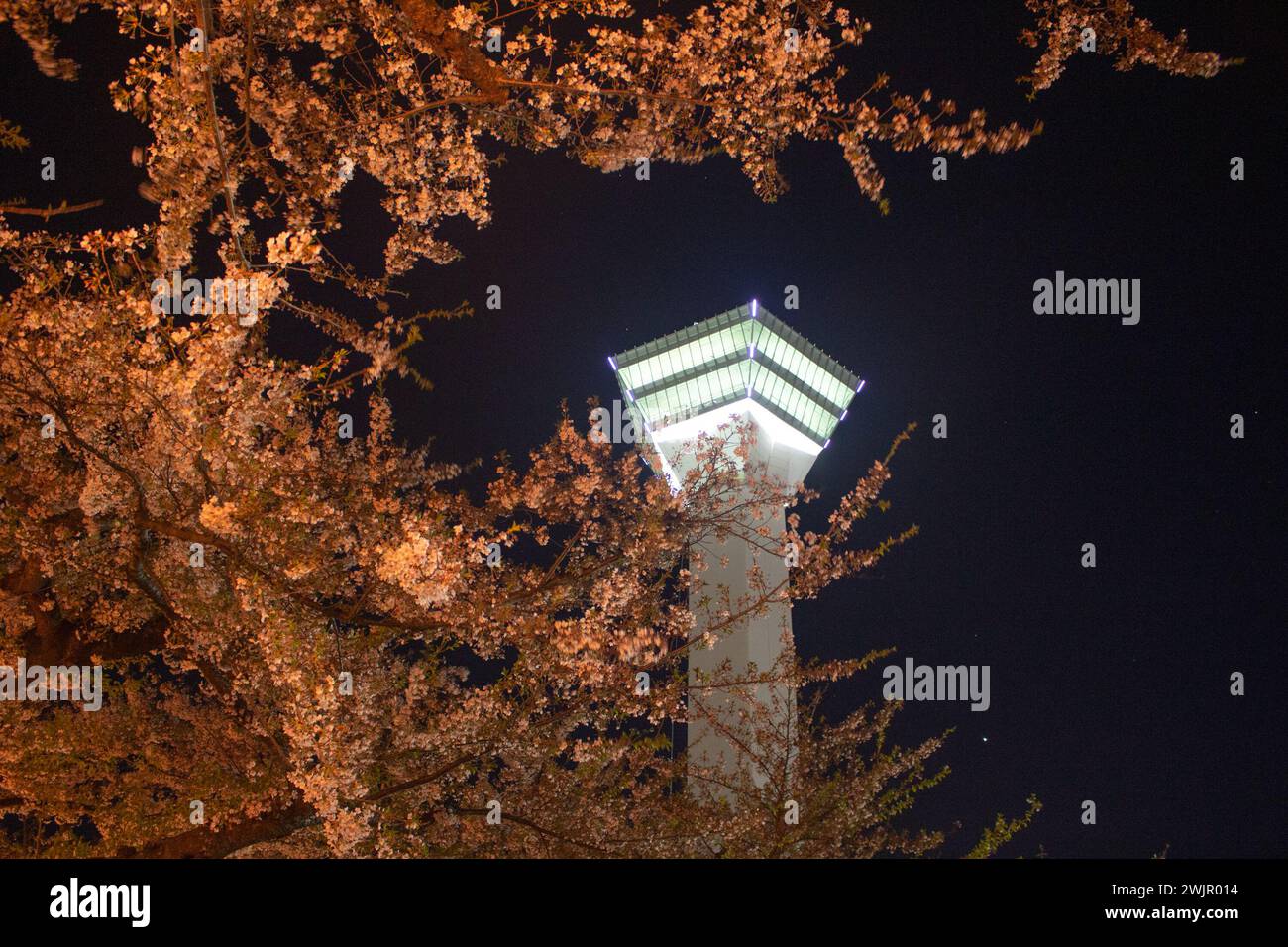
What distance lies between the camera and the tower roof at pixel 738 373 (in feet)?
163

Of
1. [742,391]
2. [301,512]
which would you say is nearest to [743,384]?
[742,391]

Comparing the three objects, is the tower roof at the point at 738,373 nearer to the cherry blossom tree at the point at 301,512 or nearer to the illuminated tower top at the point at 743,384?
the illuminated tower top at the point at 743,384

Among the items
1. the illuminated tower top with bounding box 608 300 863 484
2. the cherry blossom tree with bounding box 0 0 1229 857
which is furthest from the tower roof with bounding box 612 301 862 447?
the cherry blossom tree with bounding box 0 0 1229 857

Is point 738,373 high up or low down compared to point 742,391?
up

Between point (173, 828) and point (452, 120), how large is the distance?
788cm

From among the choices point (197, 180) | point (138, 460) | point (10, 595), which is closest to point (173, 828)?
point (10, 595)

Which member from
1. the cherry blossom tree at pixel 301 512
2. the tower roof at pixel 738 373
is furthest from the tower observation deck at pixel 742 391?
the cherry blossom tree at pixel 301 512

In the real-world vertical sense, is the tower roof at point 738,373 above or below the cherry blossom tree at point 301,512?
above

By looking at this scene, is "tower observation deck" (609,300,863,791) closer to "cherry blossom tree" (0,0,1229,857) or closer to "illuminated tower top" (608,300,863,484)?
"illuminated tower top" (608,300,863,484)

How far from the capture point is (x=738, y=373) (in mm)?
49844

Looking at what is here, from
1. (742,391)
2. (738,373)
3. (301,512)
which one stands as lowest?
(301,512)

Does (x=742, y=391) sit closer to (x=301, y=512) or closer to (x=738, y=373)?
(x=738, y=373)
